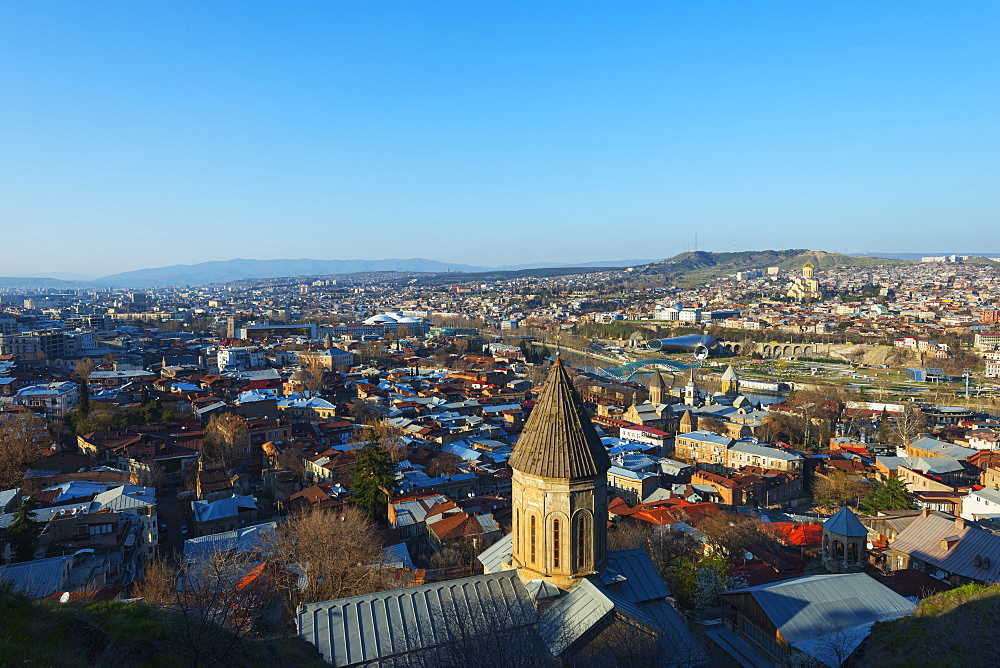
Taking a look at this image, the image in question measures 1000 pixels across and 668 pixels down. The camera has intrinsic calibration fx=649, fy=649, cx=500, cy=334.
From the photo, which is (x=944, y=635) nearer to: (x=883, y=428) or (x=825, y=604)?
(x=825, y=604)

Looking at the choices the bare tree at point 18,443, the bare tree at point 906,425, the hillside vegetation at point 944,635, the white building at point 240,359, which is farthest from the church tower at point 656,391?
the hillside vegetation at point 944,635

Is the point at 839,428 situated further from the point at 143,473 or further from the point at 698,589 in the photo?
the point at 143,473

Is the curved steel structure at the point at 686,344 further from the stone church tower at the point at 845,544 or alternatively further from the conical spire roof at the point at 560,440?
the conical spire roof at the point at 560,440

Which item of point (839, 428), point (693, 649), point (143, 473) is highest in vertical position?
point (693, 649)

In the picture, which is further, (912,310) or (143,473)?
(912,310)

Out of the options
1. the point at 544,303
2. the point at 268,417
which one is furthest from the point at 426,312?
the point at 268,417
